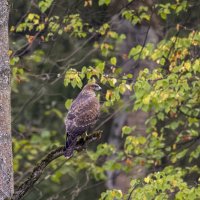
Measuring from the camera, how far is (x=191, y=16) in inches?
495

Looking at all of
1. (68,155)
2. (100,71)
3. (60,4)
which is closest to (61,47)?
(60,4)

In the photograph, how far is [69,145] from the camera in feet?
27.3

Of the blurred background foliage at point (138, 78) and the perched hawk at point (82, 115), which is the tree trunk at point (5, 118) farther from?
the blurred background foliage at point (138, 78)

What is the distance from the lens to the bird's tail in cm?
797

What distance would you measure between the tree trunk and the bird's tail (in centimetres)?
81

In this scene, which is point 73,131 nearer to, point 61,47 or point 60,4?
point 60,4

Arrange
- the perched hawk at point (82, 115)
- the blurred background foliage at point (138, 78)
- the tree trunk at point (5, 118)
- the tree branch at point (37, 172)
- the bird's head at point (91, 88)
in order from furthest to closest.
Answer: the bird's head at point (91, 88)
the blurred background foliage at point (138, 78)
the perched hawk at point (82, 115)
the tree trunk at point (5, 118)
the tree branch at point (37, 172)

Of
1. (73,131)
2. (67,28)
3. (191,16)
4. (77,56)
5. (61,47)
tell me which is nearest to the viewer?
(73,131)

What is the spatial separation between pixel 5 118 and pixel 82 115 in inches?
86.4

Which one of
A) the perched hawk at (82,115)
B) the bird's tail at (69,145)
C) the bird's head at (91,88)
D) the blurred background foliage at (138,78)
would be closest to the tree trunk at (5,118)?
the bird's tail at (69,145)

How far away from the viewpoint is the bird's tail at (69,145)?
797 centimetres

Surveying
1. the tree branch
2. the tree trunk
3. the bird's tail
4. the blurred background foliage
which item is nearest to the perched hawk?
the bird's tail

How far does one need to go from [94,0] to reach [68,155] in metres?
6.16

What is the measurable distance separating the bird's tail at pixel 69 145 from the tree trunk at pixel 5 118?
2.65 ft
